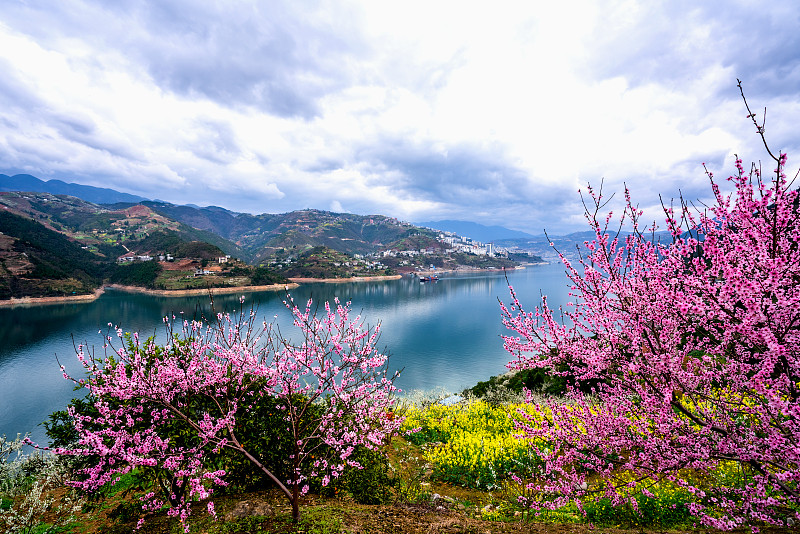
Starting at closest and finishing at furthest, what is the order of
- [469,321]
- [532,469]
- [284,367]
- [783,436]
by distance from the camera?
[783,436], [284,367], [532,469], [469,321]

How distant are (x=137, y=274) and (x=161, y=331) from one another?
7889 cm

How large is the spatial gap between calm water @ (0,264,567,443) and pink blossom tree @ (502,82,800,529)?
293 inches

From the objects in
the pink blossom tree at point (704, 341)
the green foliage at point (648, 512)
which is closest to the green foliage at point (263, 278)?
the green foliage at point (648, 512)

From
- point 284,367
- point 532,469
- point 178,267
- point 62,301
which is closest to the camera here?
point 284,367

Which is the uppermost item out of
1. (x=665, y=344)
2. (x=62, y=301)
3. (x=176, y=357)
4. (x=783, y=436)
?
(x=665, y=344)

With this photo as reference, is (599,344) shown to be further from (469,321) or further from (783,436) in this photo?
(469,321)

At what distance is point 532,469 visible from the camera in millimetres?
9945

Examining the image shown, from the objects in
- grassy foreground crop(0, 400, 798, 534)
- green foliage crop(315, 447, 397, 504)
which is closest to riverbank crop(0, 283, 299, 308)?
grassy foreground crop(0, 400, 798, 534)

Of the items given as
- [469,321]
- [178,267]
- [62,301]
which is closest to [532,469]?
[469,321]

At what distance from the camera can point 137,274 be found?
126688 mm

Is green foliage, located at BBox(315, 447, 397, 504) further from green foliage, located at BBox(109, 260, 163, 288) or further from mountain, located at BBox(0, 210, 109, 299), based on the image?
green foliage, located at BBox(109, 260, 163, 288)

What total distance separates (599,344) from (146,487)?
30.6ft

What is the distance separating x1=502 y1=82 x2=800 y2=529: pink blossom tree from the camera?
12.1 ft

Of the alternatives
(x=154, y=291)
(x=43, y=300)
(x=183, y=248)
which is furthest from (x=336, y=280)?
(x=43, y=300)
